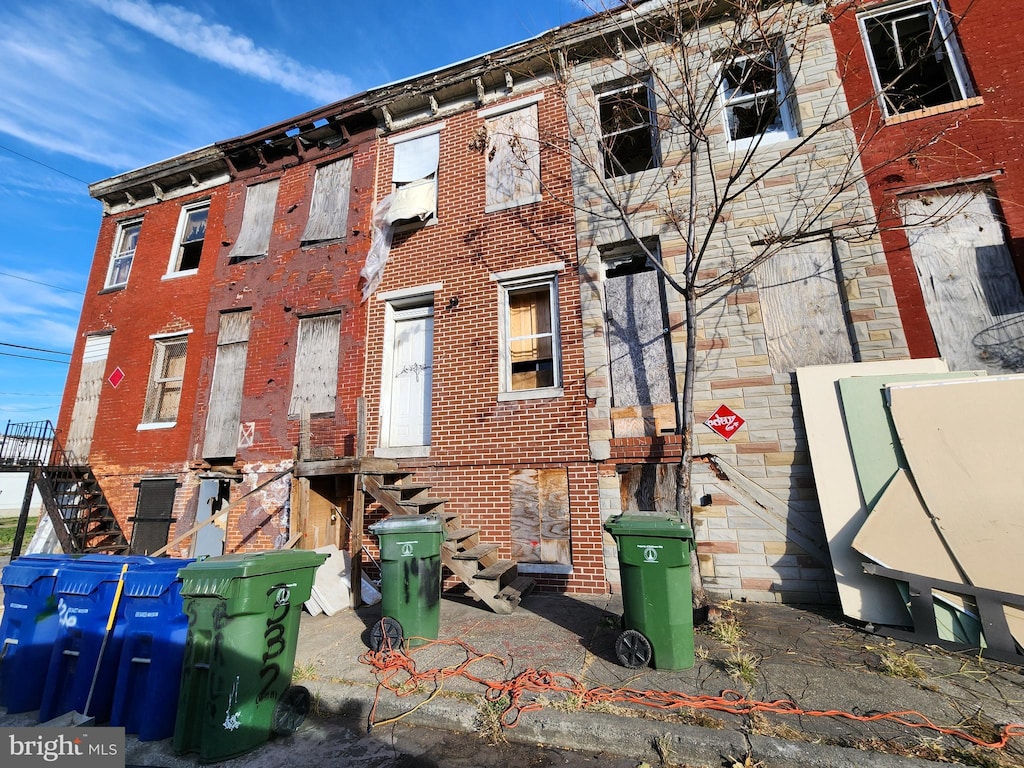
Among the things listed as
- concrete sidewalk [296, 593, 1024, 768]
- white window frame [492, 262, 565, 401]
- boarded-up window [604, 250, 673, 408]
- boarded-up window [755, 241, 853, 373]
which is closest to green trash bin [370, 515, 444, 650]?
concrete sidewalk [296, 593, 1024, 768]

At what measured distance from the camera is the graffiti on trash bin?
3.16m

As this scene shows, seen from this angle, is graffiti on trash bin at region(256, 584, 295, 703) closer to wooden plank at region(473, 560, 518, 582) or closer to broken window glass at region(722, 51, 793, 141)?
→ wooden plank at region(473, 560, 518, 582)

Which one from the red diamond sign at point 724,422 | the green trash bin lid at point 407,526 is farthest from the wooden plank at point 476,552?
the red diamond sign at point 724,422

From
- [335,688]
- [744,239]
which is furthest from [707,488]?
[335,688]

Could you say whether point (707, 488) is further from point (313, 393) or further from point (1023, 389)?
point (313, 393)

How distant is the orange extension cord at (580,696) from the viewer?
114 inches

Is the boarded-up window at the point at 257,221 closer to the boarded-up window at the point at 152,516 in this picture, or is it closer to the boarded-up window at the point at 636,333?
the boarded-up window at the point at 152,516

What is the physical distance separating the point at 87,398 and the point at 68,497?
98.3 inches

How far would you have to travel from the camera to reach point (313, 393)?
8.48 metres

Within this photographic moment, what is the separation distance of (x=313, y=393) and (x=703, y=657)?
7.50 metres

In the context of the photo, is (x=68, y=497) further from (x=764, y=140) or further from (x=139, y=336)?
(x=764, y=140)

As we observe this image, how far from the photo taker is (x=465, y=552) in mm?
5793

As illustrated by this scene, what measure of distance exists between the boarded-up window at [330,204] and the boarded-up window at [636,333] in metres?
5.68

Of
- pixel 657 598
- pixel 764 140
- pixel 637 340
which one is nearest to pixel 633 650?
pixel 657 598
